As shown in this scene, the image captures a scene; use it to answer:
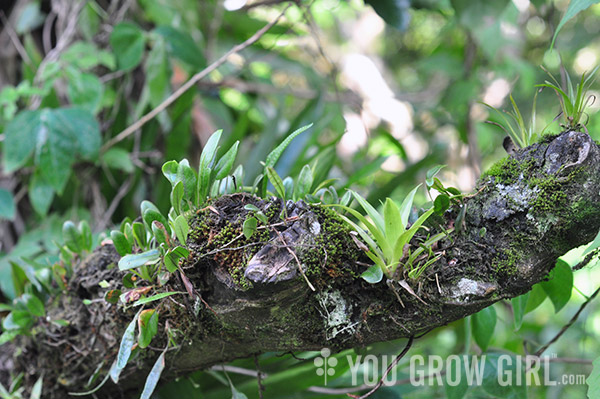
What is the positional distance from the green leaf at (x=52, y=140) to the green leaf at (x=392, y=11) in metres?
0.81

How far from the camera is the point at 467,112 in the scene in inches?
65.2

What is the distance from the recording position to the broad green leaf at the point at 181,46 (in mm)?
1380

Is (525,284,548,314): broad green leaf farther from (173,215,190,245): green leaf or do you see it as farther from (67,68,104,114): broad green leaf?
(67,68,104,114): broad green leaf

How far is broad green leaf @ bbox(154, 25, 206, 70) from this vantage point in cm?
A: 138

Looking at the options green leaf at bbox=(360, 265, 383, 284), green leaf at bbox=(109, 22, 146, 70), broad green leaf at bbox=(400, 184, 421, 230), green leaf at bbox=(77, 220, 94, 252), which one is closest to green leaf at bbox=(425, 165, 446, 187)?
broad green leaf at bbox=(400, 184, 421, 230)

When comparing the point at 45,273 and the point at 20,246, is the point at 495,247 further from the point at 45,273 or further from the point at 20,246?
the point at 20,246

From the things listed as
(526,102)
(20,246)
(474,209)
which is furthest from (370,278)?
(526,102)

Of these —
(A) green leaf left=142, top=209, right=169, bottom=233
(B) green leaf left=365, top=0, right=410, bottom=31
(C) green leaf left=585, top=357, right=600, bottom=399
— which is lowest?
(C) green leaf left=585, top=357, right=600, bottom=399

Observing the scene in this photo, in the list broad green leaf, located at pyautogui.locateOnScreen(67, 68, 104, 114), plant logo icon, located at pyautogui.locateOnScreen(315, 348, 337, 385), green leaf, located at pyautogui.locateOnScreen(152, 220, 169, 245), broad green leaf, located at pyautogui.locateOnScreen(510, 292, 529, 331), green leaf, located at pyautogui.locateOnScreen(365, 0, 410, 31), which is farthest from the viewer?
broad green leaf, located at pyautogui.locateOnScreen(67, 68, 104, 114)

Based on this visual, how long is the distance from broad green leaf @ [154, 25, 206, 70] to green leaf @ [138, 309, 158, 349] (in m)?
0.98

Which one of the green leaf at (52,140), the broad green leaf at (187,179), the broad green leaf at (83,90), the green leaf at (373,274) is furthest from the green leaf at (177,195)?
the broad green leaf at (83,90)

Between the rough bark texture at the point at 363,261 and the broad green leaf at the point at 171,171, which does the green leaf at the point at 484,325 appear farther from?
the broad green leaf at the point at 171,171

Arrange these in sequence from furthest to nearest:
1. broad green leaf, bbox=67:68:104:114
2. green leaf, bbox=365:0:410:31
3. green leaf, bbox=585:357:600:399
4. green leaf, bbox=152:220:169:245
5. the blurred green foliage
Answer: broad green leaf, bbox=67:68:104:114 < green leaf, bbox=365:0:410:31 < the blurred green foliage < green leaf, bbox=152:220:169:245 < green leaf, bbox=585:357:600:399

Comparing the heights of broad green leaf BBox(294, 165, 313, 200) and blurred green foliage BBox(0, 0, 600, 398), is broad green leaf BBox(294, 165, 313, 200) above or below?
below
